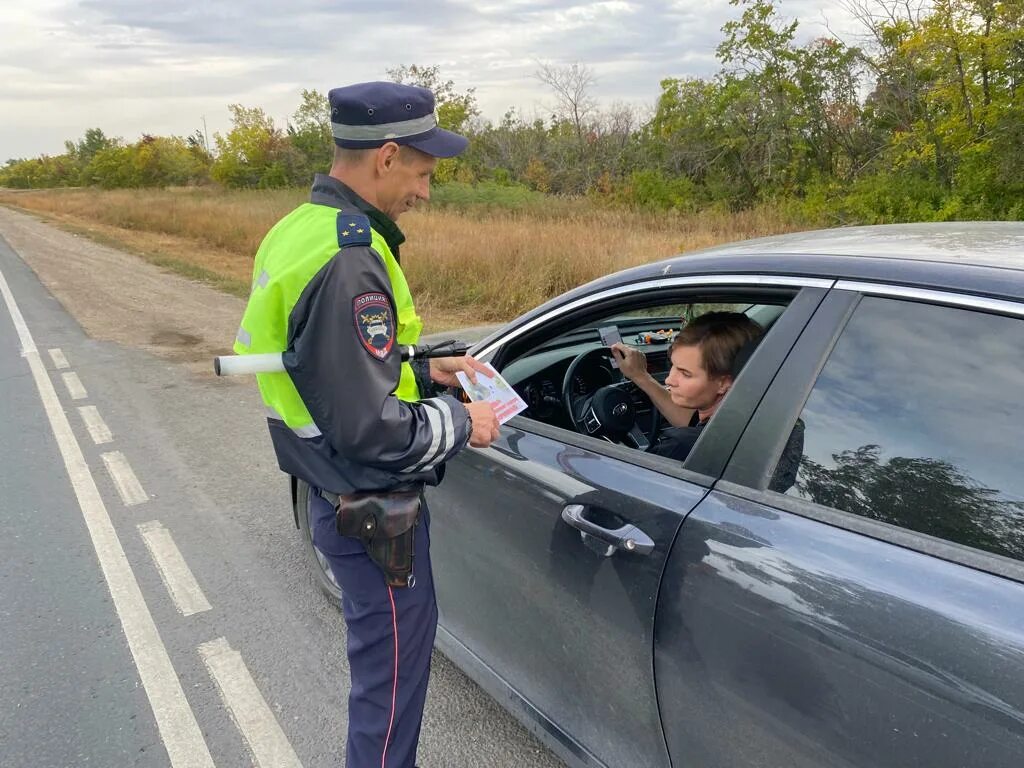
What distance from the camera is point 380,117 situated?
1669 mm

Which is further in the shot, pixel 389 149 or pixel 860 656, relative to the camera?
pixel 389 149

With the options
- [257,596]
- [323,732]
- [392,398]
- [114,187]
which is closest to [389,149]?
[392,398]

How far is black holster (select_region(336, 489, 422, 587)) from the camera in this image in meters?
1.70

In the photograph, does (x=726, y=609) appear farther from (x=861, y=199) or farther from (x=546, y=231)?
(x=861, y=199)

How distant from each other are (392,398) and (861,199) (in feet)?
52.1

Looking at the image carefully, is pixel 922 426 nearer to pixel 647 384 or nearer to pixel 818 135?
pixel 647 384

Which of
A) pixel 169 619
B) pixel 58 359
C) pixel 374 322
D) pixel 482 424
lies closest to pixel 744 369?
pixel 482 424

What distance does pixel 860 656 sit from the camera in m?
1.26

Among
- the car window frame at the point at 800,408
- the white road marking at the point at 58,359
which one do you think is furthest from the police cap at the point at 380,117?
the white road marking at the point at 58,359

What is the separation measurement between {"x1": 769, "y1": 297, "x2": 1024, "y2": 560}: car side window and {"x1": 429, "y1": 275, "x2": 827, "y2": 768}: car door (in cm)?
15

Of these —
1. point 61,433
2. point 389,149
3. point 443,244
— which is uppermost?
point 389,149


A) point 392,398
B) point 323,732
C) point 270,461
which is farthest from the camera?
point 270,461

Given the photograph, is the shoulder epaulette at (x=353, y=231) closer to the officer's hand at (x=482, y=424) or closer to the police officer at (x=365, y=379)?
the police officer at (x=365, y=379)


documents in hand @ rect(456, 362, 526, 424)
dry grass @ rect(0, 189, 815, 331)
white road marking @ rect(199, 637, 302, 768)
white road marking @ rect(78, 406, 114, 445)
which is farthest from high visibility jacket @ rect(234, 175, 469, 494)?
white road marking @ rect(78, 406, 114, 445)
